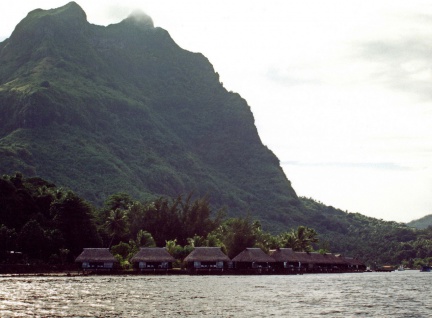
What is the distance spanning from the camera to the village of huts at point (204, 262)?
116344 mm

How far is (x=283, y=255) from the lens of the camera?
14175 centimetres

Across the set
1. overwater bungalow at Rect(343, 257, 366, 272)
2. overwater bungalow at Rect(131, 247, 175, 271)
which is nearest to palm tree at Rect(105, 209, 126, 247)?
overwater bungalow at Rect(131, 247, 175, 271)

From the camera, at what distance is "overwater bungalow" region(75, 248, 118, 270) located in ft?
378

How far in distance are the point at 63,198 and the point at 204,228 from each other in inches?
1537

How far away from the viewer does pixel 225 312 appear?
170 feet

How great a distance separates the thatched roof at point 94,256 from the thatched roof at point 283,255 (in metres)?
38.3

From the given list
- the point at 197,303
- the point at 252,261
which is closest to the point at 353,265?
the point at 252,261

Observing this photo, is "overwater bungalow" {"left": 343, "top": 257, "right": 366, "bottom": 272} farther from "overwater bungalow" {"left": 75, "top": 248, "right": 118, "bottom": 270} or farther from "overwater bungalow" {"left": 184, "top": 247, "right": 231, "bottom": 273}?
"overwater bungalow" {"left": 75, "top": 248, "right": 118, "bottom": 270}

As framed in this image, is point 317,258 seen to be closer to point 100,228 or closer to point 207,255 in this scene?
point 207,255

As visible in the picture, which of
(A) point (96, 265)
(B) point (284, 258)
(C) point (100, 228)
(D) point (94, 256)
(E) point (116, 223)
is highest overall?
(E) point (116, 223)

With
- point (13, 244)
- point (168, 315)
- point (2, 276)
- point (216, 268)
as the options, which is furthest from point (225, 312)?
point (216, 268)

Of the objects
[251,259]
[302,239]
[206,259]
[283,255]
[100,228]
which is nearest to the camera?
[206,259]

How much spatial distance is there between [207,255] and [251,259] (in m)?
10.5

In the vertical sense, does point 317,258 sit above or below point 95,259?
above
